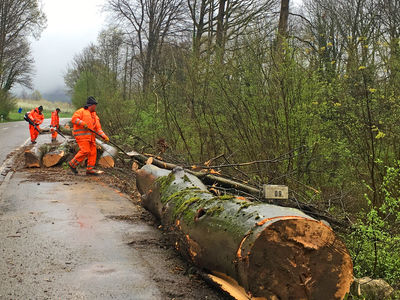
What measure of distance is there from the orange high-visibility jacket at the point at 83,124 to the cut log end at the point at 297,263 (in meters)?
7.00

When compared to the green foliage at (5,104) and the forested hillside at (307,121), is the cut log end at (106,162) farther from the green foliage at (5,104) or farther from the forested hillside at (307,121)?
the green foliage at (5,104)

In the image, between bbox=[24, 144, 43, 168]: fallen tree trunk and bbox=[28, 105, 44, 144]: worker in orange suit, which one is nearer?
bbox=[24, 144, 43, 168]: fallen tree trunk

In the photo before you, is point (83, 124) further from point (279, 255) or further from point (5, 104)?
point (5, 104)

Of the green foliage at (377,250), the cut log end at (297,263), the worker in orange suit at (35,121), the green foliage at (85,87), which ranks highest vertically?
the green foliage at (85,87)

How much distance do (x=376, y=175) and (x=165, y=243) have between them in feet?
13.6

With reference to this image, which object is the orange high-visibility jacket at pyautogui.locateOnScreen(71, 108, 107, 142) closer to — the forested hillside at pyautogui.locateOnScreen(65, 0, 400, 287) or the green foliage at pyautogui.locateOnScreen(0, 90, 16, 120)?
Answer: the forested hillside at pyautogui.locateOnScreen(65, 0, 400, 287)

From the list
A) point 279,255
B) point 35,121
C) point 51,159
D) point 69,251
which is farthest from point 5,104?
point 279,255

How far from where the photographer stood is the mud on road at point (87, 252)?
11.0 ft

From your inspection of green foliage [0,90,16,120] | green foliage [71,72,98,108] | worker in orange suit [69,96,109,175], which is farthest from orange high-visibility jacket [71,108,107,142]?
green foliage [0,90,16,120]

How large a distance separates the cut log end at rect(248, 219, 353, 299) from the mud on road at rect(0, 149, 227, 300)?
56 centimetres

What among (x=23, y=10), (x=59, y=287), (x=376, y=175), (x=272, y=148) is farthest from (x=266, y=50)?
(x=23, y=10)

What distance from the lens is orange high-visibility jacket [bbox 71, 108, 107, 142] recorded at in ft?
30.7

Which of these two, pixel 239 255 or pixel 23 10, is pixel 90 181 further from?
pixel 23 10

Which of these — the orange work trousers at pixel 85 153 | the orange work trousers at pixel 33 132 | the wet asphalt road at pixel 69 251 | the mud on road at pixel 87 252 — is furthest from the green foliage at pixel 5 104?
the wet asphalt road at pixel 69 251
